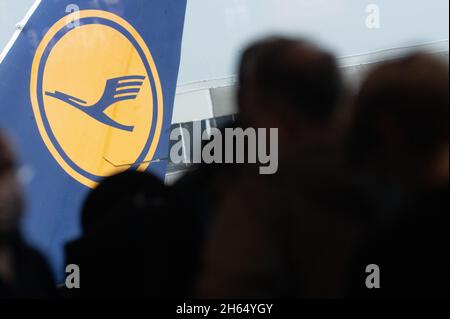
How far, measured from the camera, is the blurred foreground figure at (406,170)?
1818 millimetres

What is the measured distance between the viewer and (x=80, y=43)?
430 centimetres

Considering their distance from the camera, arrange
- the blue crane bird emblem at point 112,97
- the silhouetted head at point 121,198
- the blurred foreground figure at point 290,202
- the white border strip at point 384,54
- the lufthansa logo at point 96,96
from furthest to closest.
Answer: the blue crane bird emblem at point 112,97
the lufthansa logo at point 96,96
the silhouetted head at point 121,198
the white border strip at point 384,54
the blurred foreground figure at point 290,202

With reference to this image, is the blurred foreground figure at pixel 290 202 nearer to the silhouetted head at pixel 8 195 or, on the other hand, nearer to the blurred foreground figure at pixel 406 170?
the blurred foreground figure at pixel 406 170

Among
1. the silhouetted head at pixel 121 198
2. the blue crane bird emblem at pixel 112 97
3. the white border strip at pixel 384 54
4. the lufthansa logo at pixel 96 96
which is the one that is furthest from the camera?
the blue crane bird emblem at pixel 112 97

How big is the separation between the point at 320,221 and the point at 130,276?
21.9 inches

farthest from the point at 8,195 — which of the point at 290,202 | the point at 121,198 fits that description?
the point at 290,202

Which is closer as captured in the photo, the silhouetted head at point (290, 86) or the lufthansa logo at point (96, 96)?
the silhouetted head at point (290, 86)

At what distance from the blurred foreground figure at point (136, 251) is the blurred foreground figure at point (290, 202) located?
0.47 ft

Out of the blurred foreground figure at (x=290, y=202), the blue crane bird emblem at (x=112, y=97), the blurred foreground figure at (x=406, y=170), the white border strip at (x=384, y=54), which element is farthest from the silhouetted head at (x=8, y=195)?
the blue crane bird emblem at (x=112, y=97)

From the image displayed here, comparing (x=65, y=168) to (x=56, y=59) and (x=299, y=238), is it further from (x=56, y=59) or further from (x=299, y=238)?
(x=299, y=238)

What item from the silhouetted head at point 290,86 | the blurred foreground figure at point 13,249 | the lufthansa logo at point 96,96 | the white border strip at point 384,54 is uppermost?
the lufthansa logo at point 96,96

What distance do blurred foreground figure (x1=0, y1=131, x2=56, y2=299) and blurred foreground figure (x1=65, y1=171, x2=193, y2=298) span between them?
0.13m

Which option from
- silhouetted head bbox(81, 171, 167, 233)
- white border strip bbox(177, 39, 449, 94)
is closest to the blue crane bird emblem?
silhouetted head bbox(81, 171, 167, 233)

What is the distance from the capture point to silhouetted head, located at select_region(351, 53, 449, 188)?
1.81m
